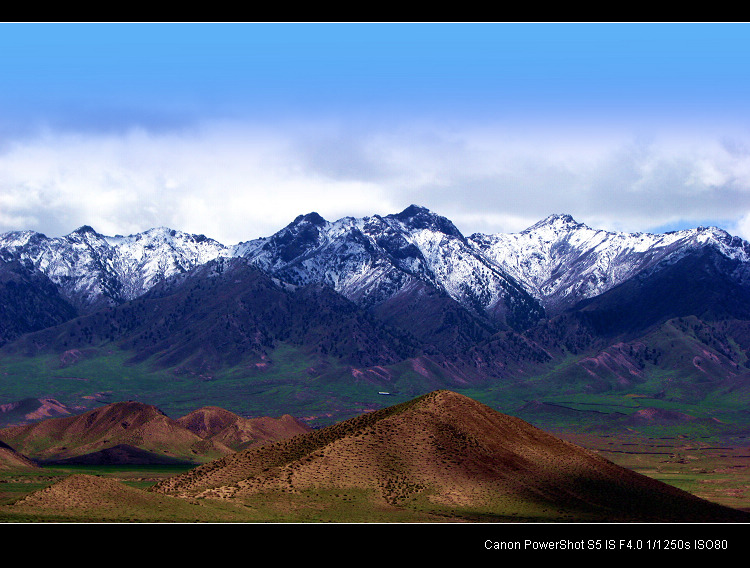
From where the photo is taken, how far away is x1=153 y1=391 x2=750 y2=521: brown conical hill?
109000mm

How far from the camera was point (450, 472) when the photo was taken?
4515 inches

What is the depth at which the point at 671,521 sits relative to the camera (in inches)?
4333

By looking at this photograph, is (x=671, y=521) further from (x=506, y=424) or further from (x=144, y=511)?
(x=144, y=511)

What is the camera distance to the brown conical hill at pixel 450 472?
109 metres
